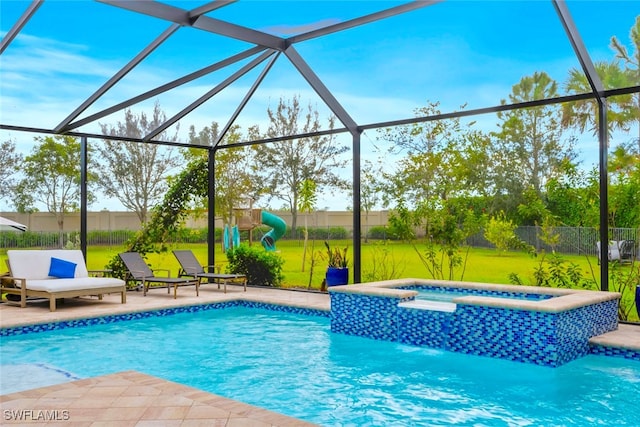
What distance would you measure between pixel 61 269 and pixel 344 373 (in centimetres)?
590

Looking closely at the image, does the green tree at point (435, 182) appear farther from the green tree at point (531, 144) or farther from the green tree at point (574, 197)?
the green tree at point (574, 197)

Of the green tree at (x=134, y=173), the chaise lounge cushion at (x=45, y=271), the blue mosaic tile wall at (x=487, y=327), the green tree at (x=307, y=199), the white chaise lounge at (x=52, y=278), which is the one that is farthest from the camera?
the green tree at (x=134, y=173)

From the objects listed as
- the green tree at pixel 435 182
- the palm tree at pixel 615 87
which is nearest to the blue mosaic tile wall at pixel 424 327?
the palm tree at pixel 615 87

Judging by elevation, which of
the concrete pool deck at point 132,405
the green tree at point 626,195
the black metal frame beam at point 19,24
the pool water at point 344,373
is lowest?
the pool water at point 344,373

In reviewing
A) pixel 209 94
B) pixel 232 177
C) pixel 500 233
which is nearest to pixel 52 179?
pixel 232 177

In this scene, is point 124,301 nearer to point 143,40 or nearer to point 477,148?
point 143,40

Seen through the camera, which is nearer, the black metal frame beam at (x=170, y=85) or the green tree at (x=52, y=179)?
the black metal frame beam at (x=170, y=85)

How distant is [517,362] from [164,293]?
6.95 metres

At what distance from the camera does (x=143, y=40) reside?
7.71m

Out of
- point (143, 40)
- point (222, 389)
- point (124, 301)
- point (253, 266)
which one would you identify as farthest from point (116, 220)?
point (222, 389)

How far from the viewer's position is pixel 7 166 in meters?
15.0

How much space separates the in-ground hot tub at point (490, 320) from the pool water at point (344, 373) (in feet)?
0.57

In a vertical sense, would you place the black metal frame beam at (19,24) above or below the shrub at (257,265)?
above

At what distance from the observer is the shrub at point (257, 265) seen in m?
12.9
